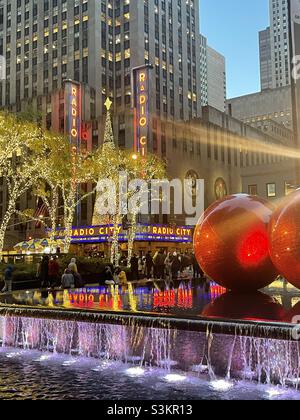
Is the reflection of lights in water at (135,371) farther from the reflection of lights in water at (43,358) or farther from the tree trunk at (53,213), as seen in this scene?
the tree trunk at (53,213)

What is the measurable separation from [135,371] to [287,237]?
4.01 metres

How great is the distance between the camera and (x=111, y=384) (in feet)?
28.4

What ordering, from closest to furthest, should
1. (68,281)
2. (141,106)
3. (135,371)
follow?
(135,371) → (68,281) → (141,106)

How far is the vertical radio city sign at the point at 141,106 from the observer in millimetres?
63688

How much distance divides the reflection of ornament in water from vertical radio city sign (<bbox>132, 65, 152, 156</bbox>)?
51409 mm

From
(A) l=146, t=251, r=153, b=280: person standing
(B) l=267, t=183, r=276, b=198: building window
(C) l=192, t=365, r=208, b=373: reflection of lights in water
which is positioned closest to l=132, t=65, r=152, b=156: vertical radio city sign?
(B) l=267, t=183, r=276, b=198: building window

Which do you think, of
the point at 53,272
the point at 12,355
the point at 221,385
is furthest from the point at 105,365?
the point at 53,272

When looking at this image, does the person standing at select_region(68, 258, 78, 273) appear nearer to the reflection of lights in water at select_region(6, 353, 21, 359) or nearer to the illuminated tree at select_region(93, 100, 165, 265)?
the illuminated tree at select_region(93, 100, 165, 265)

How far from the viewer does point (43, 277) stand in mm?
24297

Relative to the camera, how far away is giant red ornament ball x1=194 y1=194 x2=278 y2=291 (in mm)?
11930

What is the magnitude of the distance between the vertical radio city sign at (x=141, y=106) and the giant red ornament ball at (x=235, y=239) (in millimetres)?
51626

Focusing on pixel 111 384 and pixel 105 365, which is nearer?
pixel 111 384

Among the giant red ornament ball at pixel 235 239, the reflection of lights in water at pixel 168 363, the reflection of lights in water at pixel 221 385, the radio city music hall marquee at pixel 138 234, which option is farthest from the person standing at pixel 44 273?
the radio city music hall marquee at pixel 138 234

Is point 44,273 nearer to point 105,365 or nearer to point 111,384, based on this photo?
point 105,365
